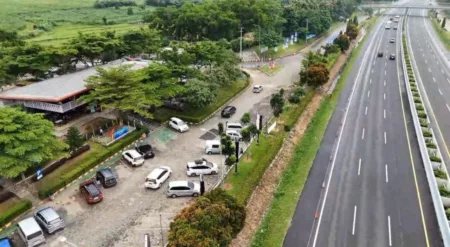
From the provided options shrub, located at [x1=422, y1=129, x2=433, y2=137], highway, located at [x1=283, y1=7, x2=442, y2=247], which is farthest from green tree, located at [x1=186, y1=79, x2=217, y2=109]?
shrub, located at [x1=422, y1=129, x2=433, y2=137]

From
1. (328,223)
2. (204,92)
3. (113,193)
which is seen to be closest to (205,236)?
(328,223)

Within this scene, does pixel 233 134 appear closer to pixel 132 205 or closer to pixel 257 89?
pixel 132 205

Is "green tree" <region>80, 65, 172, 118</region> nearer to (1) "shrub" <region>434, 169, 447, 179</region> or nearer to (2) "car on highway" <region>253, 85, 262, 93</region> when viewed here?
(2) "car on highway" <region>253, 85, 262, 93</region>

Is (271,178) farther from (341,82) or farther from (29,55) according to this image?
(29,55)

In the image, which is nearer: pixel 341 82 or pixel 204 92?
pixel 204 92

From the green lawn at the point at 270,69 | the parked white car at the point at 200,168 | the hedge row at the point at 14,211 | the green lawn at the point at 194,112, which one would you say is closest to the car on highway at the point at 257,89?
the green lawn at the point at 194,112

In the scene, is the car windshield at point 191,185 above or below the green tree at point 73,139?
below

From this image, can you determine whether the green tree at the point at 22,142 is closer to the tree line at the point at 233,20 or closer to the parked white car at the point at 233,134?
the parked white car at the point at 233,134
